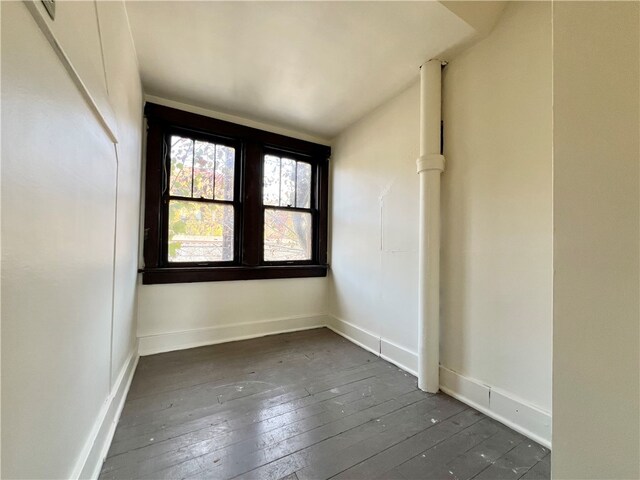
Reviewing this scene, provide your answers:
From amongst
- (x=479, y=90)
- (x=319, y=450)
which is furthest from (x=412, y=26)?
(x=319, y=450)

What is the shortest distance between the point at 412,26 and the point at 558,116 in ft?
4.97

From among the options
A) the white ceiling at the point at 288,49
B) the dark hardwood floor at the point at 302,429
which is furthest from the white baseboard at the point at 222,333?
the white ceiling at the point at 288,49

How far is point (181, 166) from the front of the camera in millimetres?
2514

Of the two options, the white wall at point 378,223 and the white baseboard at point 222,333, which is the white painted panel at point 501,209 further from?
the white baseboard at point 222,333

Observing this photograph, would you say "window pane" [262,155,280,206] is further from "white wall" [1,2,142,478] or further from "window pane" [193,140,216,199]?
"white wall" [1,2,142,478]

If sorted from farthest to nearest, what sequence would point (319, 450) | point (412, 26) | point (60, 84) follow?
1. point (412, 26)
2. point (319, 450)
3. point (60, 84)

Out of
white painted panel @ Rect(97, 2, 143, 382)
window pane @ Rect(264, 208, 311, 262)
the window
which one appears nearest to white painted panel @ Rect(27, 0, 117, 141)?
white painted panel @ Rect(97, 2, 143, 382)

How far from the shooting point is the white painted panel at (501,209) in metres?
1.36

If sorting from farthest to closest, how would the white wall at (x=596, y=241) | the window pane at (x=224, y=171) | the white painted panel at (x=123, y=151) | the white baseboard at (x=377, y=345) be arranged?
the window pane at (x=224, y=171), the white baseboard at (x=377, y=345), the white painted panel at (x=123, y=151), the white wall at (x=596, y=241)

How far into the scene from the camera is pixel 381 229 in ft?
7.89

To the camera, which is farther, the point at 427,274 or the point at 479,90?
the point at 427,274

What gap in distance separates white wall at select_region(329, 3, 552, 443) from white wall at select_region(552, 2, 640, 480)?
1067 mm

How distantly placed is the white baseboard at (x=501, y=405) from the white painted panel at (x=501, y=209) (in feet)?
0.15

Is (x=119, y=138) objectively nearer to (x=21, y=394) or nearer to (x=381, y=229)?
(x=21, y=394)
